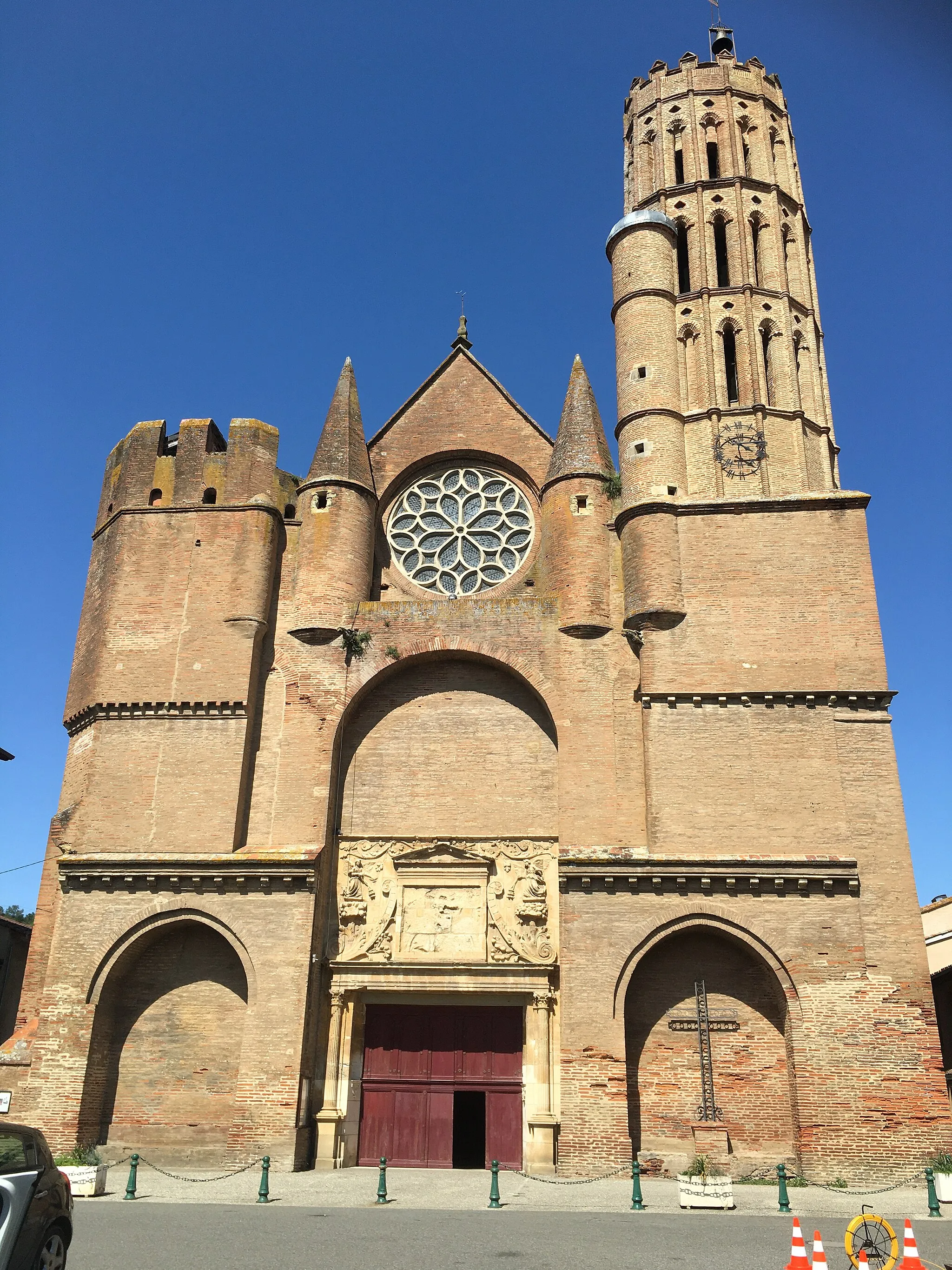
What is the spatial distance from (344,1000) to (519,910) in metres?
3.58

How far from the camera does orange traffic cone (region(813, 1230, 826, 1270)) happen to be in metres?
7.09

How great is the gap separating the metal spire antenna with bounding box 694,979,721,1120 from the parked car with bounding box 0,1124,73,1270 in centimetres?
1161

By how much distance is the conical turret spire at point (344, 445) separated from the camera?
22.4 m

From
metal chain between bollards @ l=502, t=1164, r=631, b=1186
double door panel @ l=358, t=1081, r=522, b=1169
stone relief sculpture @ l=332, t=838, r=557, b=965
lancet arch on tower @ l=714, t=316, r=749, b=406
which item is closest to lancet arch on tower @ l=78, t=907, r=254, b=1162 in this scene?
stone relief sculpture @ l=332, t=838, r=557, b=965

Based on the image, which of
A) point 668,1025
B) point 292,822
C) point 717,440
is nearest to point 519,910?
point 668,1025

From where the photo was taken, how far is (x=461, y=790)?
20.2 metres

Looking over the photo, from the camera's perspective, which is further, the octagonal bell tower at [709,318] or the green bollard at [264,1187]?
the octagonal bell tower at [709,318]

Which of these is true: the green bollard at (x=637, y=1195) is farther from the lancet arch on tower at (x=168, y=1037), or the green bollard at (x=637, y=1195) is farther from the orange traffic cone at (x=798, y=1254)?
the lancet arch on tower at (x=168, y=1037)

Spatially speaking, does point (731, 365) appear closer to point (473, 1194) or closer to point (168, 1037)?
point (473, 1194)

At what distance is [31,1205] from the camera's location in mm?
7648

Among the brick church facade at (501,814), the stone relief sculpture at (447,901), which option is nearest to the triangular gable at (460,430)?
the brick church facade at (501,814)

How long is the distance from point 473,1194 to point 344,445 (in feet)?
49.1

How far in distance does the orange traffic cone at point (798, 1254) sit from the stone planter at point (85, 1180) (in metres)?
10.8

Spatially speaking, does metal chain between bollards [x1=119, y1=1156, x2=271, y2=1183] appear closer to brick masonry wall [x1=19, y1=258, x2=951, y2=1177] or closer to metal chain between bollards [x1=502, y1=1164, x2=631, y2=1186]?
brick masonry wall [x1=19, y1=258, x2=951, y2=1177]
